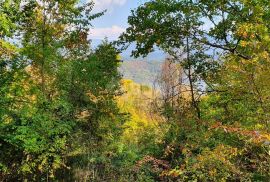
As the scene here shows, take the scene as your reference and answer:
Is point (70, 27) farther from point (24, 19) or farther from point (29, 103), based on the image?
point (29, 103)

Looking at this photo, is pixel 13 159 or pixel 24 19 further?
pixel 24 19

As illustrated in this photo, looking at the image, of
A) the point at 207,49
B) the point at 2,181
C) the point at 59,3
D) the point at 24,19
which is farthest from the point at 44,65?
the point at 207,49

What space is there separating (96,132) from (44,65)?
239cm

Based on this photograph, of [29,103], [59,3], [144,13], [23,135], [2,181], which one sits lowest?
[2,181]

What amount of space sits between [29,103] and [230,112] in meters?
4.86

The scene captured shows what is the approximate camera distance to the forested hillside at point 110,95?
Answer: 930cm

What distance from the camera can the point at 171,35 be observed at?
1189cm

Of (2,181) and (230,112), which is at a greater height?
(230,112)

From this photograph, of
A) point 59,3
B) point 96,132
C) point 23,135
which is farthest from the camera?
point 59,3

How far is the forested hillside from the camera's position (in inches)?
366

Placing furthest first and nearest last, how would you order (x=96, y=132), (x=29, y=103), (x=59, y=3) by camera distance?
(x=59, y=3)
(x=96, y=132)
(x=29, y=103)

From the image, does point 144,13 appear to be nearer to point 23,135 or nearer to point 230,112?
point 230,112

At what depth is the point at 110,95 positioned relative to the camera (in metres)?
13.0

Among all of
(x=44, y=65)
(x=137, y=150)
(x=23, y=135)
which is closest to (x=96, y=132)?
(x=137, y=150)
